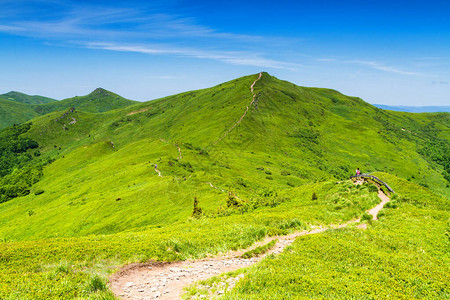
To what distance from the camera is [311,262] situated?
17156 mm

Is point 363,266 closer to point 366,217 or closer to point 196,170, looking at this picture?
point 366,217

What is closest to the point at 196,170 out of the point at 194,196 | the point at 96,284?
the point at 194,196

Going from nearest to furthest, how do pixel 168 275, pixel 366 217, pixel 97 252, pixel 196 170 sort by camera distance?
pixel 168 275 → pixel 97 252 → pixel 366 217 → pixel 196 170

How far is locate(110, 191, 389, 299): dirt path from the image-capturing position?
1427 centimetres

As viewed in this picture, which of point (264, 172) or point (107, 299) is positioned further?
point (264, 172)

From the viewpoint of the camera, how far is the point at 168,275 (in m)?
16.3

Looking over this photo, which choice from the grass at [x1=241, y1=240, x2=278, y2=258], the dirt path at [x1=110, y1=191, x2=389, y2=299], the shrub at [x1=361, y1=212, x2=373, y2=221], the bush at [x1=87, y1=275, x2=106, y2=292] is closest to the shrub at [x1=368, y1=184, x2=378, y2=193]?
the shrub at [x1=361, y1=212, x2=373, y2=221]

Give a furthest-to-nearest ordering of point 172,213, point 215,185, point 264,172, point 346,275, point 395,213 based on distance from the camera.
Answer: point 264,172, point 215,185, point 172,213, point 395,213, point 346,275

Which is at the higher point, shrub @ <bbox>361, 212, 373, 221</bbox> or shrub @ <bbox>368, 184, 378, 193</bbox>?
shrub @ <bbox>368, 184, 378, 193</bbox>

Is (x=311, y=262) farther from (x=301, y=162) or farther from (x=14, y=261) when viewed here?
(x=301, y=162)

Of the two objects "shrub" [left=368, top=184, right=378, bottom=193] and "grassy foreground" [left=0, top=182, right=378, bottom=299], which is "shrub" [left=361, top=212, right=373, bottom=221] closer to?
"grassy foreground" [left=0, top=182, right=378, bottom=299]

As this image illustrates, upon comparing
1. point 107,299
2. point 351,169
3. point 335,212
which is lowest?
point 351,169

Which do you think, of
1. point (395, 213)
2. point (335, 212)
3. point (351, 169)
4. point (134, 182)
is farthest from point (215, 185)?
point (351, 169)

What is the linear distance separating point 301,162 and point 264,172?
46.0m
